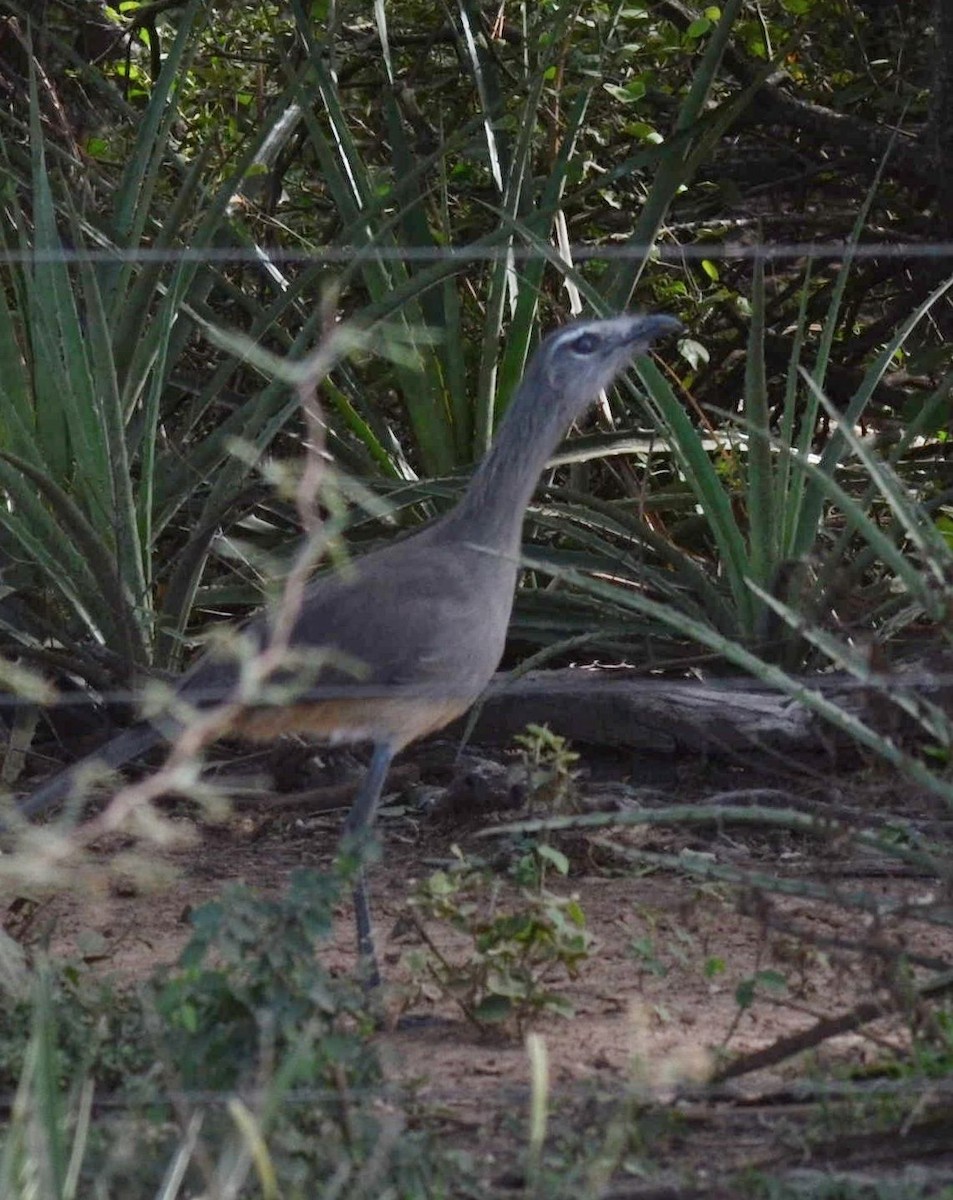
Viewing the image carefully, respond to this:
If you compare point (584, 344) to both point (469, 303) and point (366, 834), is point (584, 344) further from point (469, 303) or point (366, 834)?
point (469, 303)

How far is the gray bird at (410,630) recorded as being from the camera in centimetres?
379

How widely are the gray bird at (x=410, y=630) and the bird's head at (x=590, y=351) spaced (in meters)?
0.01

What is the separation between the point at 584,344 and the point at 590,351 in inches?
0.9

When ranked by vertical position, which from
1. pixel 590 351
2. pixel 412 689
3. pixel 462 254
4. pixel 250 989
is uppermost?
pixel 462 254

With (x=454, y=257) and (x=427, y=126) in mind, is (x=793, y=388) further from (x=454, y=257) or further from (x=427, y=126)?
(x=427, y=126)

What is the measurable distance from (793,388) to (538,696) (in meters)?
1.04

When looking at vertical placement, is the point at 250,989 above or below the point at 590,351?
below

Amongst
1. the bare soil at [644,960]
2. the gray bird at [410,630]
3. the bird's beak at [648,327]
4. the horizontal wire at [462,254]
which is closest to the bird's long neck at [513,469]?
the gray bird at [410,630]

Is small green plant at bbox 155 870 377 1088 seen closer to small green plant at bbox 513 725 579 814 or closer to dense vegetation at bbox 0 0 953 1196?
dense vegetation at bbox 0 0 953 1196

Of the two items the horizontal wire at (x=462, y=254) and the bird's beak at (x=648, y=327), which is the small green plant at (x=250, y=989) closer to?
the horizontal wire at (x=462, y=254)

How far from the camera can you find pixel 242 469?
501 centimetres

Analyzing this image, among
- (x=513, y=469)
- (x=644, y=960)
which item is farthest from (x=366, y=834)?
(x=513, y=469)

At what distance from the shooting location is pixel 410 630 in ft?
12.5

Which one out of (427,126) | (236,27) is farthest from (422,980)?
(236,27)
